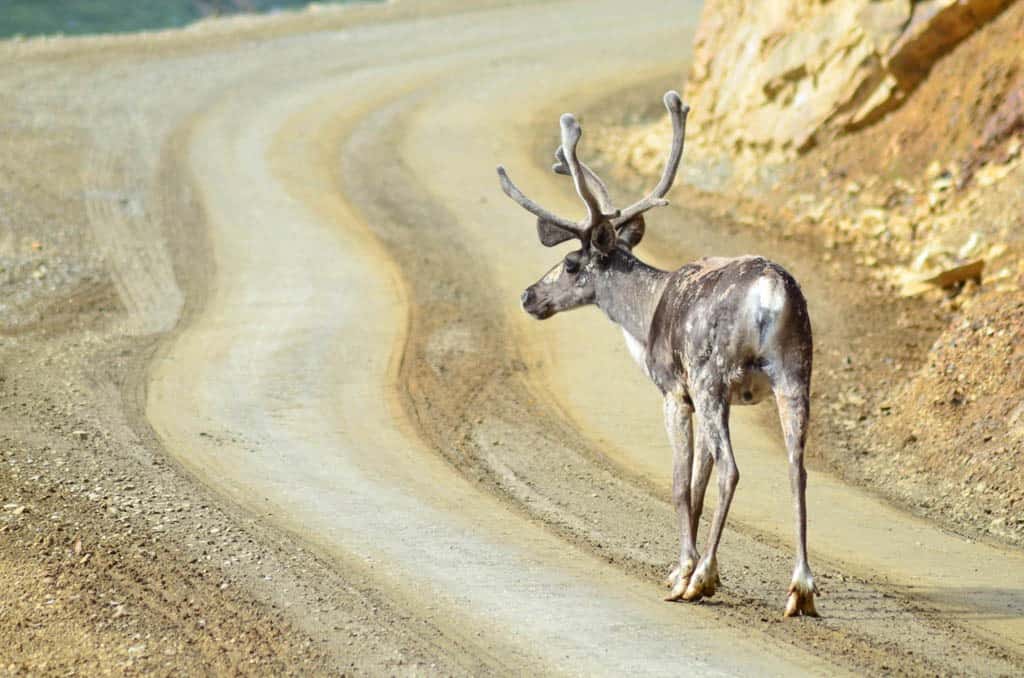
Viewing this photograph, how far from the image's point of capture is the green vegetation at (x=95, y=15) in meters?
54.2

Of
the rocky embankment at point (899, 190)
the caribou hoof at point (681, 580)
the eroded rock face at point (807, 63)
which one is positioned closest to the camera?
the caribou hoof at point (681, 580)

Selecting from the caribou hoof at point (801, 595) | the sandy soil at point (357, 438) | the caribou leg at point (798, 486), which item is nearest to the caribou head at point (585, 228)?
the sandy soil at point (357, 438)

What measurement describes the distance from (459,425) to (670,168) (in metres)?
4.82

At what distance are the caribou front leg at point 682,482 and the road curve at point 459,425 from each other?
0.22m

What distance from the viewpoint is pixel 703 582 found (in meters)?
10.3

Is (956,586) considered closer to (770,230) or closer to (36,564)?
(36,564)

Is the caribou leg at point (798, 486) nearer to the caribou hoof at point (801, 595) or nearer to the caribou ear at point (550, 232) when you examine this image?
the caribou hoof at point (801, 595)

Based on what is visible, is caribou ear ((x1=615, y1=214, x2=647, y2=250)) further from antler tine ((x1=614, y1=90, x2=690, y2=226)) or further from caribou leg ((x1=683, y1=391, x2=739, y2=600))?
caribou leg ((x1=683, y1=391, x2=739, y2=600))

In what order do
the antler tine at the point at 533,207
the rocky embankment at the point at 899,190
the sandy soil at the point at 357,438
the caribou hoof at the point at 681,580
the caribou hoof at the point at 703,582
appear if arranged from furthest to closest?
A: the rocky embankment at the point at 899,190, the antler tine at the point at 533,207, the caribou hoof at the point at 681,580, the caribou hoof at the point at 703,582, the sandy soil at the point at 357,438

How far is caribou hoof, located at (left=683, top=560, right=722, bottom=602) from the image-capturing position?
10.3m

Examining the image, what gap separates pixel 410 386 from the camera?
55.5 feet

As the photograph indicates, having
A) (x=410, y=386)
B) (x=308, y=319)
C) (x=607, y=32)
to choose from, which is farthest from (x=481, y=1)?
(x=410, y=386)

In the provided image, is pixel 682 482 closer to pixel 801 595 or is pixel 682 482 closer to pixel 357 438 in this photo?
pixel 801 595

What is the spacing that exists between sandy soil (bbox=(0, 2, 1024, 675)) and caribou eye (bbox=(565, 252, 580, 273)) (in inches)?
88.8
